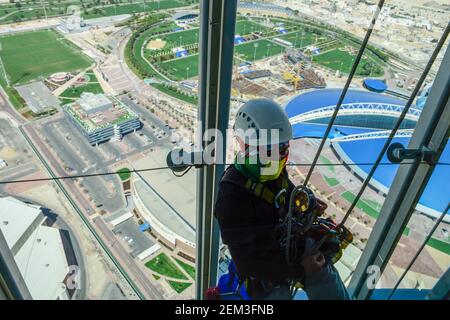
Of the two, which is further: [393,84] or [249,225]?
[393,84]

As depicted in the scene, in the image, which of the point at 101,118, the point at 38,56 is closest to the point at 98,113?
the point at 101,118

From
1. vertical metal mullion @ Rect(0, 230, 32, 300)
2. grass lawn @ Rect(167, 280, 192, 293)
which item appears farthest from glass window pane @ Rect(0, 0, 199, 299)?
vertical metal mullion @ Rect(0, 230, 32, 300)

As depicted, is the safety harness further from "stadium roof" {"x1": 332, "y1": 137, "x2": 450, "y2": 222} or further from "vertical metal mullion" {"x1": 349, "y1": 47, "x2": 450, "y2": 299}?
"stadium roof" {"x1": 332, "y1": 137, "x2": 450, "y2": 222}

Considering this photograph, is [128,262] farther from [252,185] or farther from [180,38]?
[180,38]

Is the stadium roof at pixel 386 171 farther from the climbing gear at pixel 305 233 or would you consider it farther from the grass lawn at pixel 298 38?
the grass lawn at pixel 298 38
